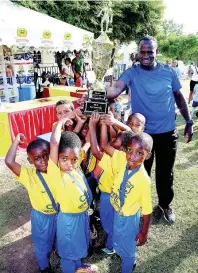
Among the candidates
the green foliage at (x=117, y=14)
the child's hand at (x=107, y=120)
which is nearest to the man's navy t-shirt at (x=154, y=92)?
the child's hand at (x=107, y=120)

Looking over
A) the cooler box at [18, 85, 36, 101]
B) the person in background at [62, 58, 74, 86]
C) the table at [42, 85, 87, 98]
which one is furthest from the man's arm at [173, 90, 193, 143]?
the person in background at [62, 58, 74, 86]

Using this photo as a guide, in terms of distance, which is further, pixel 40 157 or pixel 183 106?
pixel 183 106

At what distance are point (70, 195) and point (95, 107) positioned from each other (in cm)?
83

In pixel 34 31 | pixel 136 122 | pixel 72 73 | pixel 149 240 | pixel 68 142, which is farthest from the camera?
pixel 72 73

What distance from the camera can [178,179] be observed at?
4188 millimetres

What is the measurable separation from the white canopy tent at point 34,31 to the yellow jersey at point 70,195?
5529 mm

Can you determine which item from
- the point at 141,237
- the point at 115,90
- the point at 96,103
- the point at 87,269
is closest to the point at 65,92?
the point at 115,90

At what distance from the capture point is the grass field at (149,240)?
2443 mm

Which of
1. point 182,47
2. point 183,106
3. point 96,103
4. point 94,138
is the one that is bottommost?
point 94,138

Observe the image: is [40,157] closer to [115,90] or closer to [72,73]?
[115,90]

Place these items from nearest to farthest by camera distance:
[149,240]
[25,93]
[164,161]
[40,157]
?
[40,157] → [149,240] → [164,161] → [25,93]

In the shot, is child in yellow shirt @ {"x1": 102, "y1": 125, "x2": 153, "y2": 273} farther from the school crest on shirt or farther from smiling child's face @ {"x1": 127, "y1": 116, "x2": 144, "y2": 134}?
smiling child's face @ {"x1": 127, "y1": 116, "x2": 144, "y2": 134}

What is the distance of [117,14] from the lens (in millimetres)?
13695

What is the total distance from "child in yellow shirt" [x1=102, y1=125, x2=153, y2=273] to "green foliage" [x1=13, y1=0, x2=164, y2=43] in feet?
33.0
